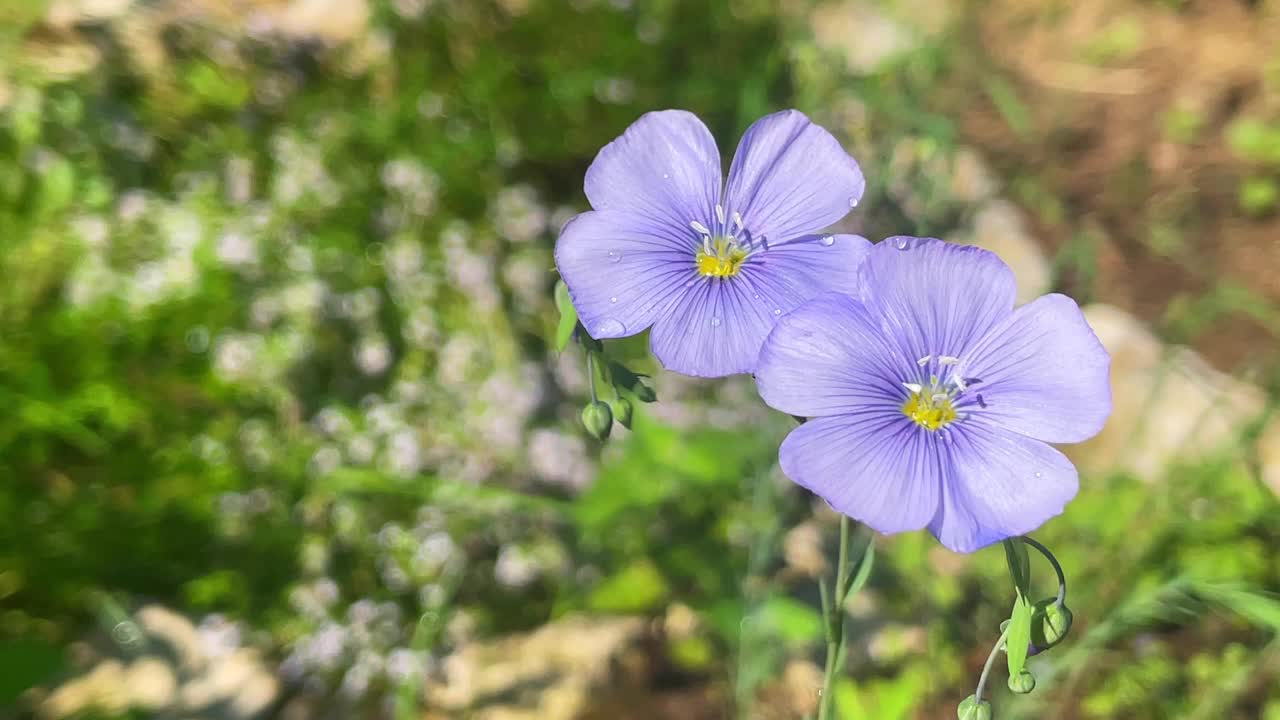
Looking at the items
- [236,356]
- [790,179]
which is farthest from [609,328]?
[236,356]

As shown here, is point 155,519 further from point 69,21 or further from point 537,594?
point 69,21

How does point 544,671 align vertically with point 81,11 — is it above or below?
below

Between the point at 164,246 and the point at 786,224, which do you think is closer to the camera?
the point at 786,224

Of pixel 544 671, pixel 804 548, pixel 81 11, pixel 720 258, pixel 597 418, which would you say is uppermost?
pixel 81 11

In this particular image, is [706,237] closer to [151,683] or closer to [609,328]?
[609,328]

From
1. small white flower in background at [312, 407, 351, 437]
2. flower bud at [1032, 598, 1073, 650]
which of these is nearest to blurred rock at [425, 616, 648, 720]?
small white flower in background at [312, 407, 351, 437]

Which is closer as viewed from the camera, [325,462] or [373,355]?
[325,462]

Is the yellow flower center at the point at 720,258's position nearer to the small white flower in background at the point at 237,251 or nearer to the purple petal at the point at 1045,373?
the purple petal at the point at 1045,373

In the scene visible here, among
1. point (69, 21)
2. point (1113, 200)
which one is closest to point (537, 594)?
point (1113, 200)
